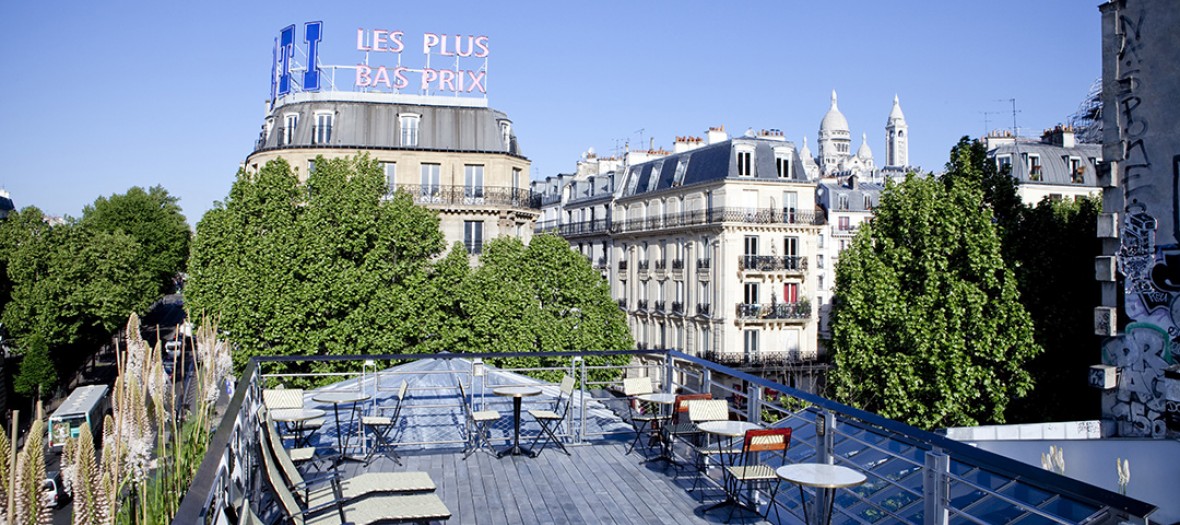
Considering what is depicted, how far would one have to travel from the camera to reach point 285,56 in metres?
43.1

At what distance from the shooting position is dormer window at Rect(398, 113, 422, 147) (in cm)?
4131

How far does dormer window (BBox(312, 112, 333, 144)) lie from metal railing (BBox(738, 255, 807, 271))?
21.9 meters

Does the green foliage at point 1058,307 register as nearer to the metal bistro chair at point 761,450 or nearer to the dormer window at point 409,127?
the metal bistro chair at point 761,450

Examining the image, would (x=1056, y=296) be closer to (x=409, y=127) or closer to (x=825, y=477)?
(x=825, y=477)

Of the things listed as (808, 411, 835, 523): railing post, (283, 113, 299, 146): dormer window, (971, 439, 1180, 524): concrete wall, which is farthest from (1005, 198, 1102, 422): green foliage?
(283, 113, 299, 146): dormer window

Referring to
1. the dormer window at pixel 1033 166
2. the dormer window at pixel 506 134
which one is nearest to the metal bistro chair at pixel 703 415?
the dormer window at pixel 506 134

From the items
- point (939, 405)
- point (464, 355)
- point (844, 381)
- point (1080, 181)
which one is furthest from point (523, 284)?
point (1080, 181)

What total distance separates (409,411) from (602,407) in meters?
3.23

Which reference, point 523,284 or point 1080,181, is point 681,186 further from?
point 1080,181

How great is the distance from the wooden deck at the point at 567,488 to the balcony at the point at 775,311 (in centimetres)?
3409

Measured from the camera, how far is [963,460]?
6.12 meters

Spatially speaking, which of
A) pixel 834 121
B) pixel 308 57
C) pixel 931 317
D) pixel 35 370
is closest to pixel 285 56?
pixel 308 57

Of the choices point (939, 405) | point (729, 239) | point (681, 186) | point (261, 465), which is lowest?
point (939, 405)

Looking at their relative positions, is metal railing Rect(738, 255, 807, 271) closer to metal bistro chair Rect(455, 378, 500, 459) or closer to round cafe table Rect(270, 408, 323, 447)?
metal bistro chair Rect(455, 378, 500, 459)
